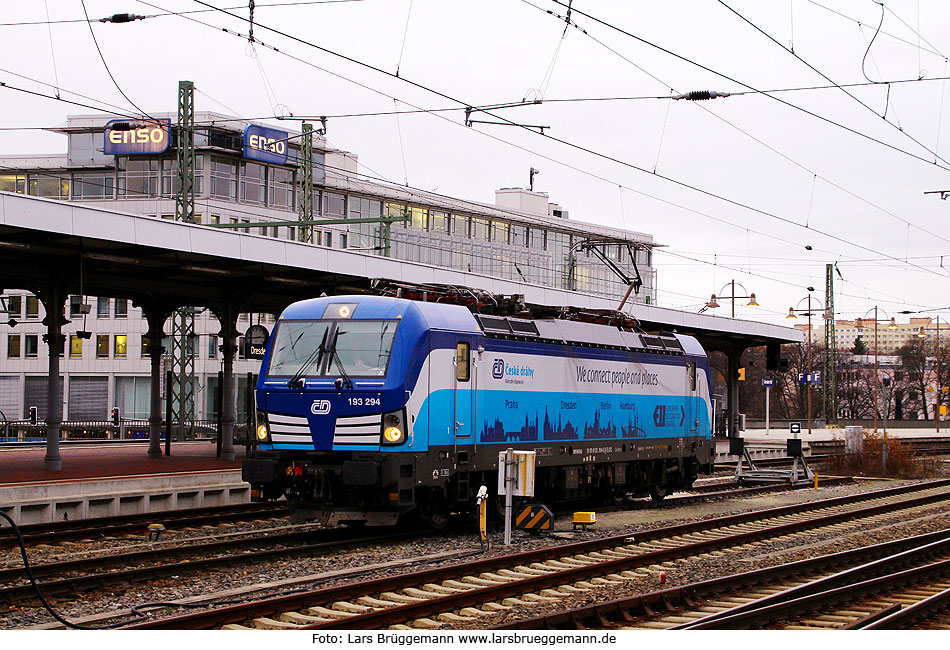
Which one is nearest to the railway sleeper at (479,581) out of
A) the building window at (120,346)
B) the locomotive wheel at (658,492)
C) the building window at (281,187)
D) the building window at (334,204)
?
the locomotive wheel at (658,492)

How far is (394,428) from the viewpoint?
1569cm

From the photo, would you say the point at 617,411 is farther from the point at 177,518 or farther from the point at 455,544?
the point at 177,518

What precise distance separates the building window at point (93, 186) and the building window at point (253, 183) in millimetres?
7884

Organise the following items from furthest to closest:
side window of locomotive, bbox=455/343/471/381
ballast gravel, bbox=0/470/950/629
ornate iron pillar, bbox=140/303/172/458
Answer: ornate iron pillar, bbox=140/303/172/458 < side window of locomotive, bbox=455/343/471/381 < ballast gravel, bbox=0/470/950/629

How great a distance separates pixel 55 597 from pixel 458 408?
6.77 metres

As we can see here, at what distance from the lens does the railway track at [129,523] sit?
16828 millimetres

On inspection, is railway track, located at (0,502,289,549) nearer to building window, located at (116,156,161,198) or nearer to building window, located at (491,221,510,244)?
building window, located at (116,156,161,198)

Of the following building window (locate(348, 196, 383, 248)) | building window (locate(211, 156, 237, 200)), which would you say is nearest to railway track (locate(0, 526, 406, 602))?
building window (locate(211, 156, 237, 200))

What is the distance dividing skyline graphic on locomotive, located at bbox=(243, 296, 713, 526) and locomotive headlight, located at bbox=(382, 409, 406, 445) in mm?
14

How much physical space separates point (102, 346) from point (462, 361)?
5807 centimetres

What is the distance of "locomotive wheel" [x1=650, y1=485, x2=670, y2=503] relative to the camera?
23609 mm

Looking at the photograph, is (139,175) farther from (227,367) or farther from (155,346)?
(227,367)

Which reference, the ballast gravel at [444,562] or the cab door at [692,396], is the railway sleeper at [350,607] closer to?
the ballast gravel at [444,562]

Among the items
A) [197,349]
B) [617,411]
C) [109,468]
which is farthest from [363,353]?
[197,349]
